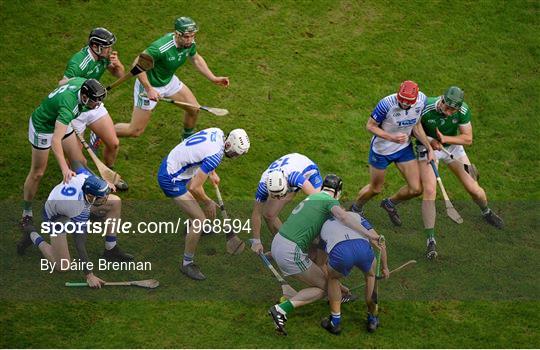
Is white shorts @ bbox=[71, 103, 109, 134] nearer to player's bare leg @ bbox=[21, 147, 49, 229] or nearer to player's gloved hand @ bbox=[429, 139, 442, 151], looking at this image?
player's bare leg @ bbox=[21, 147, 49, 229]

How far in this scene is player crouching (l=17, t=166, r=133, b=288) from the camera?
11188 mm

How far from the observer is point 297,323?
11.1 metres

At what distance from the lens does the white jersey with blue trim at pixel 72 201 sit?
11266 mm

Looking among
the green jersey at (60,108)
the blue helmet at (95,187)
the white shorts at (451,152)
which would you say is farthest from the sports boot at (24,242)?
the white shorts at (451,152)

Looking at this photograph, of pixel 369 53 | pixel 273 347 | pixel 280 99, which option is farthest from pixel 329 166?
pixel 273 347

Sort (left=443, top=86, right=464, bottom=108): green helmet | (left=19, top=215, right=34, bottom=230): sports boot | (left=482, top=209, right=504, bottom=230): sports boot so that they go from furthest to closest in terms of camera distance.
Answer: (left=482, top=209, right=504, bottom=230): sports boot < (left=19, top=215, right=34, bottom=230): sports boot < (left=443, top=86, right=464, bottom=108): green helmet

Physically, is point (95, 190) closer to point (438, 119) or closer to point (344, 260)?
point (344, 260)

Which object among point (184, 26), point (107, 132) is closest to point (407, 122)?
point (184, 26)

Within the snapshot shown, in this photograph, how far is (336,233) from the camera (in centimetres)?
1073

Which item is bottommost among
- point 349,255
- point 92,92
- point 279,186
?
point 349,255

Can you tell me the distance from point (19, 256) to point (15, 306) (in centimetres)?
102

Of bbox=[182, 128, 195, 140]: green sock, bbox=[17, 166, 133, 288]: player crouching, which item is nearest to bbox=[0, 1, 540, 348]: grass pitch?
bbox=[17, 166, 133, 288]: player crouching

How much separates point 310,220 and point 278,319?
46.7 inches

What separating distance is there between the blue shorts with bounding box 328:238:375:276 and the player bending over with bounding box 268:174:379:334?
206 mm
